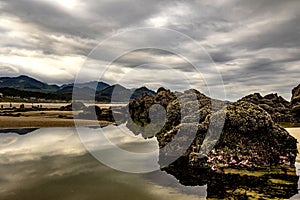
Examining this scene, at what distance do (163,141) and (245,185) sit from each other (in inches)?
424

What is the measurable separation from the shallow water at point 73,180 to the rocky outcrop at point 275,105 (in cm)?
5419

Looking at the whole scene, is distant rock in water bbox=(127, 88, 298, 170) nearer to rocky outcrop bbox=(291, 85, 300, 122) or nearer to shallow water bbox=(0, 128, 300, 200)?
shallow water bbox=(0, 128, 300, 200)

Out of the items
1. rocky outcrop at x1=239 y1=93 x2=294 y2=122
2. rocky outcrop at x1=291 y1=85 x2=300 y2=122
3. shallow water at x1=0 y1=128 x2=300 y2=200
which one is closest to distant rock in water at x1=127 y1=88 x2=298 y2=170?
shallow water at x1=0 y1=128 x2=300 y2=200

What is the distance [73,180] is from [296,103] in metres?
79.3

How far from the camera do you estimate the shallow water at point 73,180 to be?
47.7ft

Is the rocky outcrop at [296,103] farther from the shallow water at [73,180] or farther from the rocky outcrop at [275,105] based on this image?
the shallow water at [73,180]

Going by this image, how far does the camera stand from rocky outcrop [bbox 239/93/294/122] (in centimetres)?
7106

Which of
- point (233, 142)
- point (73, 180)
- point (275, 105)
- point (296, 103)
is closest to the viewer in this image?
point (73, 180)

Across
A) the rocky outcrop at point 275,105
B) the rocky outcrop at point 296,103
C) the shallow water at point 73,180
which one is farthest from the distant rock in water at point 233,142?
the rocky outcrop at point 296,103

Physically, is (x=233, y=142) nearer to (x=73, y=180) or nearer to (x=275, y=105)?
(x=73, y=180)

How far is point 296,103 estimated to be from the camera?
7719 centimetres

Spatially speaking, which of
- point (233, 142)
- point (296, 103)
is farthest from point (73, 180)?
point (296, 103)

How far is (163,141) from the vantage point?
26.2 meters

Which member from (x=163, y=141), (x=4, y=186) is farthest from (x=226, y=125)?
(x=4, y=186)
